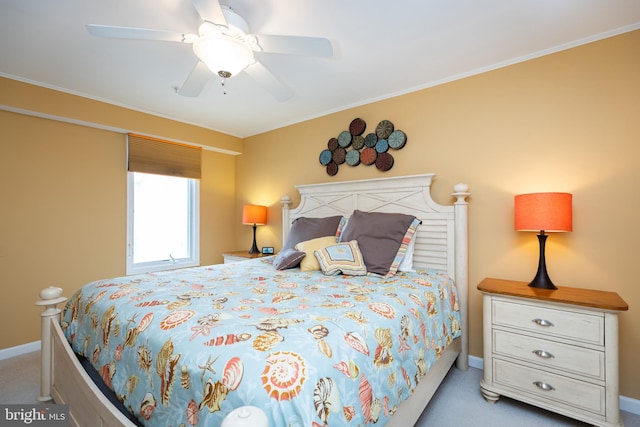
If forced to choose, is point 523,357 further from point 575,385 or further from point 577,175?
point 577,175

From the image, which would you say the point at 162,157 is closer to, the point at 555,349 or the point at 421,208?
the point at 421,208

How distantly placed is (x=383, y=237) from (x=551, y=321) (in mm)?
1129

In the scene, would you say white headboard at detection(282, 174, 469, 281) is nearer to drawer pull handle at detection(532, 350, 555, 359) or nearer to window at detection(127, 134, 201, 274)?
drawer pull handle at detection(532, 350, 555, 359)

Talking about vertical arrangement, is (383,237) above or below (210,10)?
below

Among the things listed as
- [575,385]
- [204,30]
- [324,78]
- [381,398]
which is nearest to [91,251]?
[204,30]

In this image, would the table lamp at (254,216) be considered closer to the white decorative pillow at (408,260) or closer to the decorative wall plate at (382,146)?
the decorative wall plate at (382,146)

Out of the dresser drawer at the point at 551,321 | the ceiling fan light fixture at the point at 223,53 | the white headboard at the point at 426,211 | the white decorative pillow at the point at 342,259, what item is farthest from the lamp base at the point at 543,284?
the ceiling fan light fixture at the point at 223,53

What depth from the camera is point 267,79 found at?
6.16 feet

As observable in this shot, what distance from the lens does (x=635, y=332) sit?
1.85 meters

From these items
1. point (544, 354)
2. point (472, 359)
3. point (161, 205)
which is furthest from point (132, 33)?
point (472, 359)

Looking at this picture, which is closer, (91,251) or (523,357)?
(523,357)

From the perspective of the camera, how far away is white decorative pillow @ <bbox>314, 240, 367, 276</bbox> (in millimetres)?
2146

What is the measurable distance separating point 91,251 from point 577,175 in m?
4.30

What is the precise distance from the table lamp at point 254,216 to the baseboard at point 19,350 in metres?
2.19
